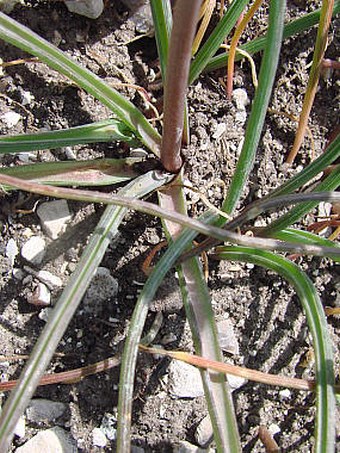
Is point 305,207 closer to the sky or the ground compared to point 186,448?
closer to the sky

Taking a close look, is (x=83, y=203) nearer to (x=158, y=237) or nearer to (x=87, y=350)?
(x=158, y=237)

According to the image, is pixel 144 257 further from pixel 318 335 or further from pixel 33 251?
pixel 318 335

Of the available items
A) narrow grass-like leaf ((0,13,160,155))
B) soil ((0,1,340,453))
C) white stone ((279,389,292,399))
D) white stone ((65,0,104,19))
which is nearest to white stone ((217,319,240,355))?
soil ((0,1,340,453))

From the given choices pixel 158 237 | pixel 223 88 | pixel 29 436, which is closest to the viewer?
pixel 29 436

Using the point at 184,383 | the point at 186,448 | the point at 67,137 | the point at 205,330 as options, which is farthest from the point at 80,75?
the point at 186,448

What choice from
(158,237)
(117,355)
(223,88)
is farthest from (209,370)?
(223,88)

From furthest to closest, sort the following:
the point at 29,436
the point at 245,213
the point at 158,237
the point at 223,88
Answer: the point at 223,88, the point at 158,237, the point at 29,436, the point at 245,213

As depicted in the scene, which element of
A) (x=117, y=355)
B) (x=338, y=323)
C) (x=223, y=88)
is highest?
(x=223, y=88)
